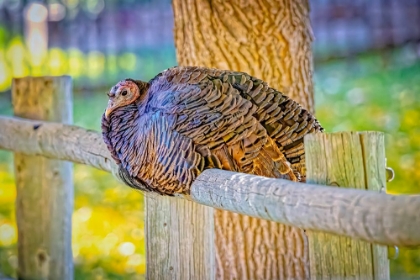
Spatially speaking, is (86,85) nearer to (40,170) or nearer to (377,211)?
(40,170)

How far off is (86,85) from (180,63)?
458 centimetres

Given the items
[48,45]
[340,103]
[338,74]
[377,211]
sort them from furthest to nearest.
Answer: [48,45], [338,74], [340,103], [377,211]

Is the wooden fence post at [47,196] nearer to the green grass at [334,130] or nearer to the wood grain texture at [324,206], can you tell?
the green grass at [334,130]

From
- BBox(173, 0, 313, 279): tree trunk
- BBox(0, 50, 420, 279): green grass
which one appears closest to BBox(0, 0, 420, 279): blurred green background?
BBox(0, 50, 420, 279): green grass

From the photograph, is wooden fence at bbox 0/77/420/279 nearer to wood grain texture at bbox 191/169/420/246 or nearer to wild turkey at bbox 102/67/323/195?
wood grain texture at bbox 191/169/420/246

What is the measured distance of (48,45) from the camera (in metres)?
8.69

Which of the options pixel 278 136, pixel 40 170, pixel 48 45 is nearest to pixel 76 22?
pixel 48 45

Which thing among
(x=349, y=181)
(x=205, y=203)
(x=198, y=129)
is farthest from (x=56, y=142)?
(x=349, y=181)

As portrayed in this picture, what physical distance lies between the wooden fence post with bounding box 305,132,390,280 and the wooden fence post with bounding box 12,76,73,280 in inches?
92.5

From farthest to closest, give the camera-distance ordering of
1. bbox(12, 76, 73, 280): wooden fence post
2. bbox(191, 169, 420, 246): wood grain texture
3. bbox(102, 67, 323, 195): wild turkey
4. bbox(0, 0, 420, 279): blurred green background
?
bbox(0, 0, 420, 279): blurred green background < bbox(12, 76, 73, 280): wooden fence post < bbox(102, 67, 323, 195): wild turkey < bbox(191, 169, 420, 246): wood grain texture

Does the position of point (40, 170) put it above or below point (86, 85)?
below

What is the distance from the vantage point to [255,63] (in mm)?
4070

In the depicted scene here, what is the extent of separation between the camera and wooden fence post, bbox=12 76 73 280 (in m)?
4.26

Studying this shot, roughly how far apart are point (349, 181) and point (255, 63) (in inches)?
77.1
